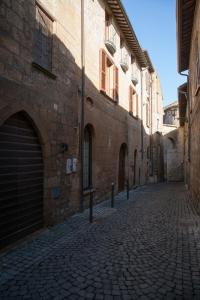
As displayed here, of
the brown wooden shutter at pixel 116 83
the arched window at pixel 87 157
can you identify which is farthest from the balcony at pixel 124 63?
the arched window at pixel 87 157

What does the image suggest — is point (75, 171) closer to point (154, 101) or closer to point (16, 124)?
point (16, 124)

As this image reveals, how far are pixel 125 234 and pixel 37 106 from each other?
331 centimetres

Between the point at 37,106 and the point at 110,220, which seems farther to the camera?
the point at 110,220

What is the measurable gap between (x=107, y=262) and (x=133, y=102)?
13.4 meters

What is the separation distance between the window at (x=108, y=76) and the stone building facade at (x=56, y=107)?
0.04 meters

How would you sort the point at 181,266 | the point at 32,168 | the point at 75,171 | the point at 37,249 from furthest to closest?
the point at 75,171
the point at 32,168
the point at 37,249
the point at 181,266

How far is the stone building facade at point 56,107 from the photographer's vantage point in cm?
512

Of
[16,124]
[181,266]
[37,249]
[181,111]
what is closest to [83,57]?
[16,124]

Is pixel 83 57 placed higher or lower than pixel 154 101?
lower

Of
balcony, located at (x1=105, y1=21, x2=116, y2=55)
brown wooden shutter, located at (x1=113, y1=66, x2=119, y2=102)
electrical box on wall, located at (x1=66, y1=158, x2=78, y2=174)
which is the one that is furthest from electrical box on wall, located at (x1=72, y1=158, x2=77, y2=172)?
balcony, located at (x1=105, y1=21, x2=116, y2=55)

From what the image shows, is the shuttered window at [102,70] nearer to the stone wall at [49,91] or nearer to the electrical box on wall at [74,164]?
the stone wall at [49,91]

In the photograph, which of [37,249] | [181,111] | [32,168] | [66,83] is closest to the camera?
[37,249]

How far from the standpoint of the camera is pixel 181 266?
428 cm

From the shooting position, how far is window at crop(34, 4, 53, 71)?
6.20 m
